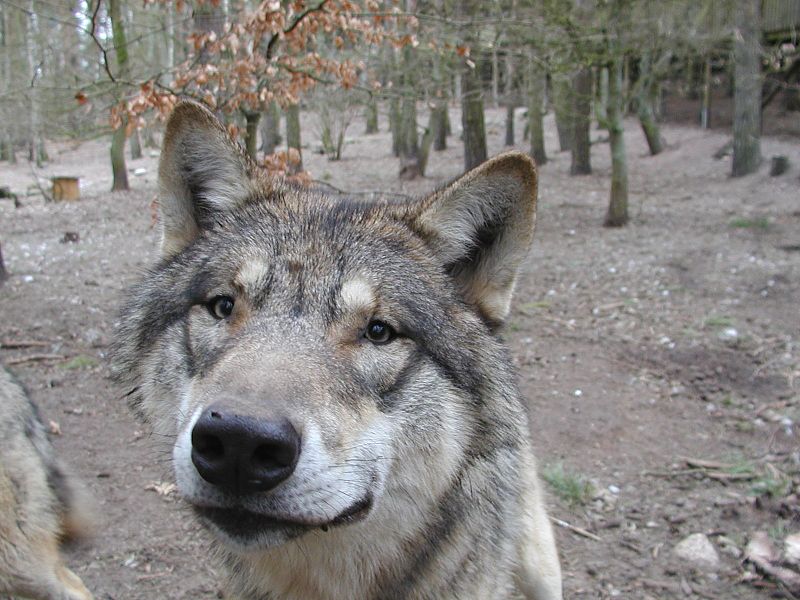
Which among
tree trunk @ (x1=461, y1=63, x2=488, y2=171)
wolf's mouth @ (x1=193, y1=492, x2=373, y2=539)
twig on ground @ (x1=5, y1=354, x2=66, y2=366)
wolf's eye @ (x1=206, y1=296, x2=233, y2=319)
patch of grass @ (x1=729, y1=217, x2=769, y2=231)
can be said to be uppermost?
tree trunk @ (x1=461, y1=63, x2=488, y2=171)

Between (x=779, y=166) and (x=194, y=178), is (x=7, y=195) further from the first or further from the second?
(x=779, y=166)

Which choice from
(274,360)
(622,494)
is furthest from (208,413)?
(622,494)

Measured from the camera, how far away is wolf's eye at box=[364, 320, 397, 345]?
2.38m

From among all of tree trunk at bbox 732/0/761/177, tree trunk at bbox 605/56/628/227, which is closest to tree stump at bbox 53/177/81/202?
tree trunk at bbox 605/56/628/227

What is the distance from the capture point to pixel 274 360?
2.06m

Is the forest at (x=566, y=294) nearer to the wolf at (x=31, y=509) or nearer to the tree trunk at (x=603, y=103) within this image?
the tree trunk at (x=603, y=103)

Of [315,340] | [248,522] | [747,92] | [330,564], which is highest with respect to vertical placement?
[747,92]

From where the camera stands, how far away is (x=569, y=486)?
483 centimetres

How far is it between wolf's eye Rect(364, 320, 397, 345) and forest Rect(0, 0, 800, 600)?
38.9 inches

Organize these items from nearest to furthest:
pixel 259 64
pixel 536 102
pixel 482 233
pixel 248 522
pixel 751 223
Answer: pixel 248 522, pixel 482 233, pixel 259 64, pixel 751 223, pixel 536 102

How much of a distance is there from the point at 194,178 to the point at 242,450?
1552 mm

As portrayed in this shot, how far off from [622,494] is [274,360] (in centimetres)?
367

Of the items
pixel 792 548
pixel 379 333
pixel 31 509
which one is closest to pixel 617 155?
pixel 792 548

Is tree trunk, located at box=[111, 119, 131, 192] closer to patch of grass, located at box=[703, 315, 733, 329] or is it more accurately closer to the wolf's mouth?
patch of grass, located at box=[703, 315, 733, 329]
